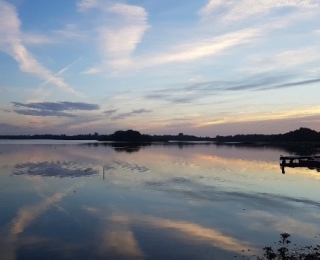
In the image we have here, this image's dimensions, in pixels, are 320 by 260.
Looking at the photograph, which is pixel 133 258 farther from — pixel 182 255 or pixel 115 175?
pixel 115 175

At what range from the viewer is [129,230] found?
18.3 metres

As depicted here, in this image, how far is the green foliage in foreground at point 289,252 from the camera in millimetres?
13773

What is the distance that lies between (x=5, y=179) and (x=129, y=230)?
22.3 m

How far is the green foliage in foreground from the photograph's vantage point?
45.2ft

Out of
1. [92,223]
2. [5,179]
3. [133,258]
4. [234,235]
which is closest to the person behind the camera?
[133,258]

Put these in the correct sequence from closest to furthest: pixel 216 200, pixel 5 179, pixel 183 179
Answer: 1. pixel 216 200
2. pixel 5 179
3. pixel 183 179

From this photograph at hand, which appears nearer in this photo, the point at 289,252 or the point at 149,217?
the point at 289,252

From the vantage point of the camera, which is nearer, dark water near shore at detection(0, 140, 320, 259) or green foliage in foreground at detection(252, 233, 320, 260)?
green foliage in foreground at detection(252, 233, 320, 260)

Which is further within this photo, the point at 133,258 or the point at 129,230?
the point at 129,230

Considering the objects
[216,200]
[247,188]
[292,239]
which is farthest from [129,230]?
[247,188]

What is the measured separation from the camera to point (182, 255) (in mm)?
14648

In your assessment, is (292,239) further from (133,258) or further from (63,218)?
(63,218)

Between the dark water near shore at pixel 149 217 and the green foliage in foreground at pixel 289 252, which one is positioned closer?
the green foliage in foreground at pixel 289 252

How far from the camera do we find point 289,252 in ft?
47.9
